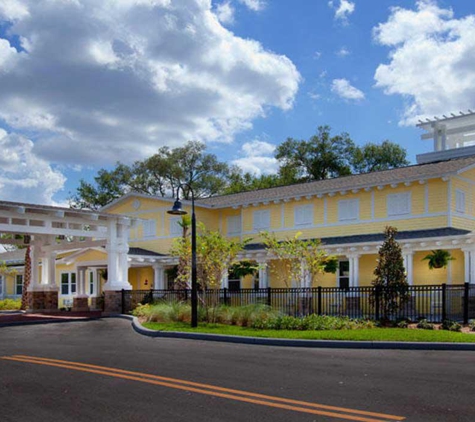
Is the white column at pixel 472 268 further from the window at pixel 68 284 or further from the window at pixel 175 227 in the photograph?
the window at pixel 68 284

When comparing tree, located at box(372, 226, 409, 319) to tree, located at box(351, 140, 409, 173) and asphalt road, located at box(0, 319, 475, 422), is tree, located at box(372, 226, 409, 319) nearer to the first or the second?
asphalt road, located at box(0, 319, 475, 422)

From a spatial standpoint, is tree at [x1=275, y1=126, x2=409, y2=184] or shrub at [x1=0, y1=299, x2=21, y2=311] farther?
tree at [x1=275, y1=126, x2=409, y2=184]

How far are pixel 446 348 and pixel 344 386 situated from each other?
5.94m

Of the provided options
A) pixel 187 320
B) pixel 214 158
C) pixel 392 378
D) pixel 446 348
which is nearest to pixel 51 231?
pixel 187 320

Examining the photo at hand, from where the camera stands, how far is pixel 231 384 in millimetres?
9562

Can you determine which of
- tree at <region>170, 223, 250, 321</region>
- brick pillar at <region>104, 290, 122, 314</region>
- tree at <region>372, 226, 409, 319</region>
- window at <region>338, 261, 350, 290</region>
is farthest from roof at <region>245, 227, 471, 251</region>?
brick pillar at <region>104, 290, 122, 314</region>

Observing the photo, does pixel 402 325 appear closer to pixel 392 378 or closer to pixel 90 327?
pixel 392 378

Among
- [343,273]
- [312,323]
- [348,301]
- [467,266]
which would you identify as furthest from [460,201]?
[312,323]

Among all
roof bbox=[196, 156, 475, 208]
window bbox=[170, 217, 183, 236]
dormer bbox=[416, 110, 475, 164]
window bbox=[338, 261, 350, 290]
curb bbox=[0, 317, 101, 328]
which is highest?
dormer bbox=[416, 110, 475, 164]

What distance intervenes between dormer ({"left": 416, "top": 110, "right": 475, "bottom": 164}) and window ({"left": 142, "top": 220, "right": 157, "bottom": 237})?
51.8ft

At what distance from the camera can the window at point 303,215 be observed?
103 feet

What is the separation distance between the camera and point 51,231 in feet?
84.9

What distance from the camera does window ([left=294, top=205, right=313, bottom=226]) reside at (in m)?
31.5

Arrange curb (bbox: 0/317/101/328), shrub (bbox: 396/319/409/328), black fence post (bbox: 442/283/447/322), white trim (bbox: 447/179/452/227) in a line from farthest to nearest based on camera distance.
→ white trim (bbox: 447/179/452/227) → curb (bbox: 0/317/101/328) → black fence post (bbox: 442/283/447/322) → shrub (bbox: 396/319/409/328)
